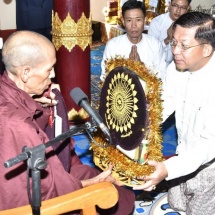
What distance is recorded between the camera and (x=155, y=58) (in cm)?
416

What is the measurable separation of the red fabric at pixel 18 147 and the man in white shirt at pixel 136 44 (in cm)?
214

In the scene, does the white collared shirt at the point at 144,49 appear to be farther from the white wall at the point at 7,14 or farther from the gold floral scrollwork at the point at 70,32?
the white wall at the point at 7,14

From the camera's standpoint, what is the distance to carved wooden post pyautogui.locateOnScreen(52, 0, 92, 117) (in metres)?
4.05

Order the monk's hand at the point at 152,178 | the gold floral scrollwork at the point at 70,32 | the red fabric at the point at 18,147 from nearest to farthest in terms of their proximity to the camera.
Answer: the red fabric at the point at 18,147 < the monk's hand at the point at 152,178 < the gold floral scrollwork at the point at 70,32

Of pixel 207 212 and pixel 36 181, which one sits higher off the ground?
pixel 36 181

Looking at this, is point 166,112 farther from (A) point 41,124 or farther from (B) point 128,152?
(A) point 41,124

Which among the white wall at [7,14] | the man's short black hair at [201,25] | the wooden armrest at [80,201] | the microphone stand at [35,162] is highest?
the white wall at [7,14]

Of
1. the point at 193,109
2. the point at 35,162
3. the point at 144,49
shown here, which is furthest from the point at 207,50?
the point at 144,49

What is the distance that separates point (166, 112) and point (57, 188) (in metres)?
1.15

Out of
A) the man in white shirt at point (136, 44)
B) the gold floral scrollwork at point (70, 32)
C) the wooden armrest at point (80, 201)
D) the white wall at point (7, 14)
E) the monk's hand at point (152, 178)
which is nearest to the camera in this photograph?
the wooden armrest at point (80, 201)

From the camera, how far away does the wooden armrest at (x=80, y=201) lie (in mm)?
1453

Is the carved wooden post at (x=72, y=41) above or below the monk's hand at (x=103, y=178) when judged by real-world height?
above

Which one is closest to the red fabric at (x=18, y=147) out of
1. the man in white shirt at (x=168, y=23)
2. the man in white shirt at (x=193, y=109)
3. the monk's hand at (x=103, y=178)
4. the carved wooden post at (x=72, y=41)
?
the monk's hand at (x=103, y=178)

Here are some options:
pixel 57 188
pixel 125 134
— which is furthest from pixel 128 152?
pixel 57 188
